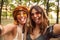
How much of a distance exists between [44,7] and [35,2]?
0.28 ft

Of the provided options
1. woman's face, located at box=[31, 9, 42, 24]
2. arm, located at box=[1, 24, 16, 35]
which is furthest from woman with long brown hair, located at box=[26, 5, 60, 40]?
arm, located at box=[1, 24, 16, 35]

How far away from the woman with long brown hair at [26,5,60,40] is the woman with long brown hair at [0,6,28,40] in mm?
57

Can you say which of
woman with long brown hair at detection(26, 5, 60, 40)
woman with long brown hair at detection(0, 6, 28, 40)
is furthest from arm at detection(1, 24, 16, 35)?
woman with long brown hair at detection(26, 5, 60, 40)

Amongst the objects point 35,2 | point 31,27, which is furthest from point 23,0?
point 31,27

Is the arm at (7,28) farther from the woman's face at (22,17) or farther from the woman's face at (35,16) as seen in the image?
the woman's face at (35,16)

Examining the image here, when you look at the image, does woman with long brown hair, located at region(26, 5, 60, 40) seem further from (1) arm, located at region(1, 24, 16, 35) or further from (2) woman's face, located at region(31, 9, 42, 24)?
(1) arm, located at region(1, 24, 16, 35)

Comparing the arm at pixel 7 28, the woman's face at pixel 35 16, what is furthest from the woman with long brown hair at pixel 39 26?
the arm at pixel 7 28

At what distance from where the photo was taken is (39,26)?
1410 millimetres

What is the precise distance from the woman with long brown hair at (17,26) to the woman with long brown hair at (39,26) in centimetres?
6

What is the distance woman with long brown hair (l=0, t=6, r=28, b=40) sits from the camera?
54.9 inches

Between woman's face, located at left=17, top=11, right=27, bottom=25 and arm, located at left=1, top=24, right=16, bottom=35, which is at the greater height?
woman's face, located at left=17, top=11, right=27, bottom=25

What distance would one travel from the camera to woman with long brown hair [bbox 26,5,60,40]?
138 cm

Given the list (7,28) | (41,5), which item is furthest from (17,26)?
(41,5)

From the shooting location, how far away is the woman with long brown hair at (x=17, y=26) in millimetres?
1395
